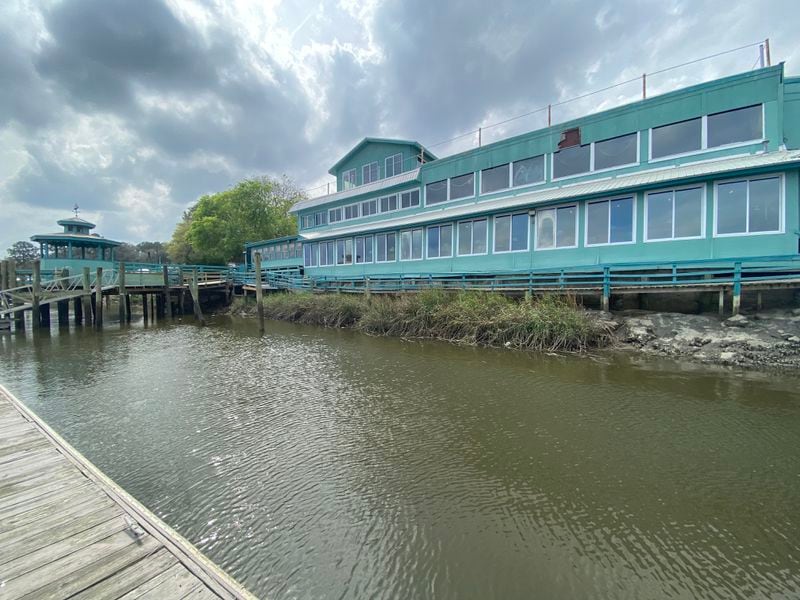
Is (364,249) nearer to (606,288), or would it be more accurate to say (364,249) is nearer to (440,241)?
(440,241)

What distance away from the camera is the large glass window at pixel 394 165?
2458 centimetres

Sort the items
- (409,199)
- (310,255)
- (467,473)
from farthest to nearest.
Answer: (310,255) → (409,199) → (467,473)

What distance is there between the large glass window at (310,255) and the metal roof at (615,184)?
846 cm

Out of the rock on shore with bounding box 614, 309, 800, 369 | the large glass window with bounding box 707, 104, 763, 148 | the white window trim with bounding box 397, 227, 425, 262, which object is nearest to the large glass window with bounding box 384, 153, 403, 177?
the white window trim with bounding box 397, 227, 425, 262

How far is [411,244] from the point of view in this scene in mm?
20109

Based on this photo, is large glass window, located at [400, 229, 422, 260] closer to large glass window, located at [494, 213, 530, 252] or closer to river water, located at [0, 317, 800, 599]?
large glass window, located at [494, 213, 530, 252]

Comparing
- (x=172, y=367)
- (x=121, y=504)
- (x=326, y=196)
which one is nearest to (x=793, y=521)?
(x=121, y=504)

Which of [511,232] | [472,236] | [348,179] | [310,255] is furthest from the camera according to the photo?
[348,179]

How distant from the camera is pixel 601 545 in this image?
11.2ft

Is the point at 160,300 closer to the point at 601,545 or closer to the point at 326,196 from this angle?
the point at 326,196

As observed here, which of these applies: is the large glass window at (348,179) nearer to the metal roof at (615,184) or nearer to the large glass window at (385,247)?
the large glass window at (385,247)

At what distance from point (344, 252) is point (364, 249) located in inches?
84.6

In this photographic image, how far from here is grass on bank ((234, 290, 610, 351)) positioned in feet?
36.6

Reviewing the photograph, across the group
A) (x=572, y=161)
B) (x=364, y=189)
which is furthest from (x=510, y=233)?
(x=364, y=189)
